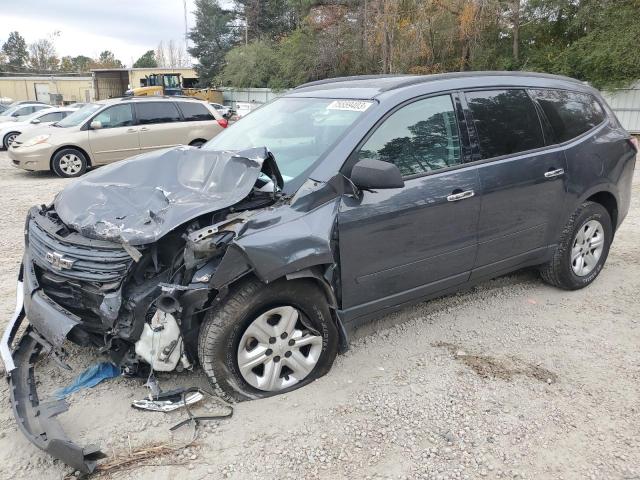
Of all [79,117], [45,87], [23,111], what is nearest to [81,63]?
[45,87]

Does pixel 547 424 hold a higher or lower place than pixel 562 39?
lower

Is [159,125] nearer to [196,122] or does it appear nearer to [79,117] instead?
[196,122]

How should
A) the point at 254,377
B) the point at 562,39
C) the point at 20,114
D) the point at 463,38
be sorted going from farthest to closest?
the point at 463,38, the point at 562,39, the point at 20,114, the point at 254,377

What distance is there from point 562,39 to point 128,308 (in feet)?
77.1

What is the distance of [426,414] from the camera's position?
9.41 feet

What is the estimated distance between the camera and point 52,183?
10.1m

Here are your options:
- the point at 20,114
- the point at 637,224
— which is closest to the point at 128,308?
the point at 637,224

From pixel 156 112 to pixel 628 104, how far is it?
52.4 feet

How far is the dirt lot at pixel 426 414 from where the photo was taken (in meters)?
2.48

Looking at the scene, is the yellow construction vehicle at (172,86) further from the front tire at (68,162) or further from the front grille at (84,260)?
the front grille at (84,260)

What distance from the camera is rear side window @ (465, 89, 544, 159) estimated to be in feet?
11.8

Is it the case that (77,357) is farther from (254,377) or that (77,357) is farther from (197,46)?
(197,46)

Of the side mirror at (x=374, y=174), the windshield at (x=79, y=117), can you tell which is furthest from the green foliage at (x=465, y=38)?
the side mirror at (x=374, y=174)

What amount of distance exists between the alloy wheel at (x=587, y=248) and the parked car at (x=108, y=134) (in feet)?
27.3
